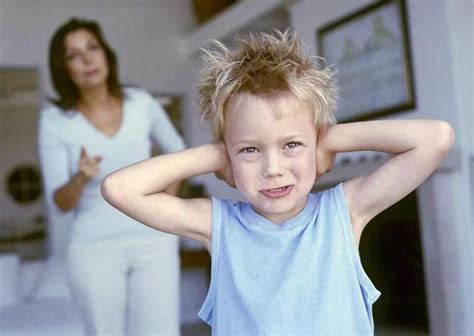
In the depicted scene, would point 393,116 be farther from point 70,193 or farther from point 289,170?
point 289,170

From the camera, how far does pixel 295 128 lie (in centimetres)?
96

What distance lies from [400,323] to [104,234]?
2543mm

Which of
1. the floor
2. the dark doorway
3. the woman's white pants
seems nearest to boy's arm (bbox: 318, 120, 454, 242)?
the woman's white pants

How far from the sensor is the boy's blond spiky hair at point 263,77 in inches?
38.4

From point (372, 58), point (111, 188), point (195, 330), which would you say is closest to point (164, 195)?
point (111, 188)

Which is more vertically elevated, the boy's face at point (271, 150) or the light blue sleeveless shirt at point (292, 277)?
the boy's face at point (271, 150)

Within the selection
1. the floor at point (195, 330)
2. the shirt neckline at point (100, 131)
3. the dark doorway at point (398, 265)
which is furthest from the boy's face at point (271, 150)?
the floor at point (195, 330)

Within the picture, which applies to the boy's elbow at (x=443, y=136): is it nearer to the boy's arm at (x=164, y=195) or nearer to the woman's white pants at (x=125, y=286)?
the boy's arm at (x=164, y=195)

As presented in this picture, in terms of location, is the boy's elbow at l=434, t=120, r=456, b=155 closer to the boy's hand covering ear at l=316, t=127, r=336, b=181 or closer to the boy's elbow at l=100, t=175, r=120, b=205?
the boy's hand covering ear at l=316, t=127, r=336, b=181

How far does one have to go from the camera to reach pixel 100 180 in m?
1.70

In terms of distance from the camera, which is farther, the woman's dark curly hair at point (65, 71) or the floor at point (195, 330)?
the floor at point (195, 330)

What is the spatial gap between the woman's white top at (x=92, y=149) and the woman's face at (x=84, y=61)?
0.09m

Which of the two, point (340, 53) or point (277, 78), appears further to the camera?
point (340, 53)

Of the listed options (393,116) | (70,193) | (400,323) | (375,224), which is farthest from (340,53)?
(70,193)
